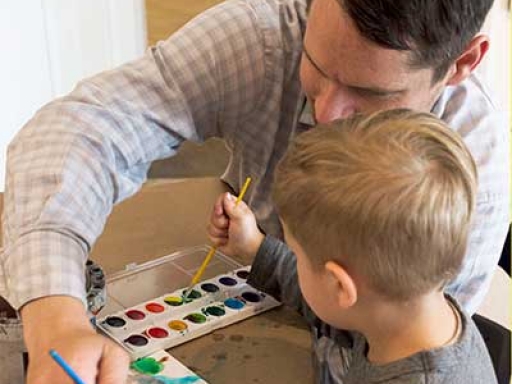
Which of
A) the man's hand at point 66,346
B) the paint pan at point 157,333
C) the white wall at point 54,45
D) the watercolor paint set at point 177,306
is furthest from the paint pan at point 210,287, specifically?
the white wall at point 54,45

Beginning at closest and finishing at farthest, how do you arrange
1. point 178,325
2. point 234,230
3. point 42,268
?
point 42,268 → point 178,325 → point 234,230

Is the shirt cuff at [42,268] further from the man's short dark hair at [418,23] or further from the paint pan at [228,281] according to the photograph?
the man's short dark hair at [418,23]

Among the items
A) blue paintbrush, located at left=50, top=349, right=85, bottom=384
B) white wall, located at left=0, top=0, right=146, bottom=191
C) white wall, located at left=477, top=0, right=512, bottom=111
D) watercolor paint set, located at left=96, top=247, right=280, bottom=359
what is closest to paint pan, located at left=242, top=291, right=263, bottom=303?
watercolor paint set, located at left=96, top=247, right=280, bottom=359

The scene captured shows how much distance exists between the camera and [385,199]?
70 centimetres

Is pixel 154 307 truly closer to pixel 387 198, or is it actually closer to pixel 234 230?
pixel 234 230

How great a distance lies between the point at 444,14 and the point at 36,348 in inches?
21.9

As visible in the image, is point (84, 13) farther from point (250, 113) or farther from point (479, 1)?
point (479, 1)

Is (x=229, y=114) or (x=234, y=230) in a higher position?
(x=229, y=114)

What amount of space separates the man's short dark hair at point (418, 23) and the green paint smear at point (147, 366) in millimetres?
438

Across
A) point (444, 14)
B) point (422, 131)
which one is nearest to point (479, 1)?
point (444, 14)

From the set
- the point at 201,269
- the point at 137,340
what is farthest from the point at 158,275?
the point at 137,340

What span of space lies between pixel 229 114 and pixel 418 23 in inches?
14.7

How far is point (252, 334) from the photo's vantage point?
3.15 ft

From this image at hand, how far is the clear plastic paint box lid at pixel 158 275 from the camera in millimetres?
1020
